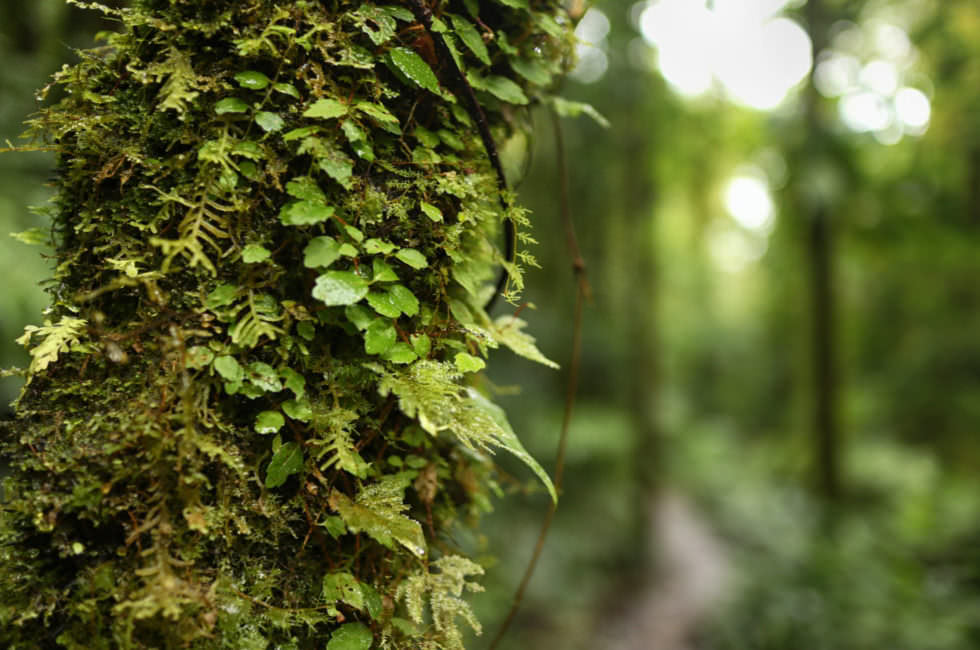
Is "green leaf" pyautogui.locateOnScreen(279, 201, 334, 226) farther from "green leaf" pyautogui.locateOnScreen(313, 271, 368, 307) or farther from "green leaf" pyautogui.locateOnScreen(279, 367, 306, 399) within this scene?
"green leaf" pyautogui.locateOnScreen(279, 367, 306, 399)

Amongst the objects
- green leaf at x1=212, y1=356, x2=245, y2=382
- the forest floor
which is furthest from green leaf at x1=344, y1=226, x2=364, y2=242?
the forest floor

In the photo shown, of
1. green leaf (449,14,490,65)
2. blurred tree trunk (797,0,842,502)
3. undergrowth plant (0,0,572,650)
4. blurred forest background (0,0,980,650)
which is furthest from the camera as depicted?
blurred tree trunk (797,0,842,502)

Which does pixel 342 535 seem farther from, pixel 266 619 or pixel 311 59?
pixel 311 59

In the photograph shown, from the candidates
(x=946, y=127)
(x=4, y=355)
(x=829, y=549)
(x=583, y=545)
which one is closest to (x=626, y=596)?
(x=583, y=545)

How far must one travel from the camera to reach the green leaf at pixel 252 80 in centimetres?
102

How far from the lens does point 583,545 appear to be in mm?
8367

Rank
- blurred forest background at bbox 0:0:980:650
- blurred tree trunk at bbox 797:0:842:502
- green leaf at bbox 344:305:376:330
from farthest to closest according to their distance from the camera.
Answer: blurred tree trunk at bbox 797:0:842:502 < blurred forest background at bbox 0:0:980:650 < green leaf at bbox 344:305:376:330

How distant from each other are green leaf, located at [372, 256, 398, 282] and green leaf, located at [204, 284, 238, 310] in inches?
10.2

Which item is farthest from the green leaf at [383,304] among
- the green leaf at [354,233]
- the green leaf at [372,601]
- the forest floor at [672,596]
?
the forest floor at [672,596]

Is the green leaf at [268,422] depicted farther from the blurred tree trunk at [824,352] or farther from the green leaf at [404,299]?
the blurred tree trunk at [824,352]

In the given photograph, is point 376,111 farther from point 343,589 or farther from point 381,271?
point 343,589

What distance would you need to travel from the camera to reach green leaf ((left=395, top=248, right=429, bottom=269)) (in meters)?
1.08

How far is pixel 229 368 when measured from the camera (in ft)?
3.26

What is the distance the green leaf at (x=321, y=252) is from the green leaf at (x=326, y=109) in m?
0.23
